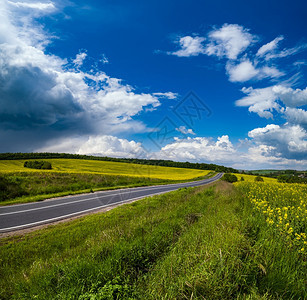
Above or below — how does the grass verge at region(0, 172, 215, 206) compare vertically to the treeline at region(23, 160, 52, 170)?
below

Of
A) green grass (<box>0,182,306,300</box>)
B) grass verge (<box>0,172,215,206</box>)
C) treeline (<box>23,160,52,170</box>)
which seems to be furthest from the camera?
treeline (<box>23,160,52,170</box>)

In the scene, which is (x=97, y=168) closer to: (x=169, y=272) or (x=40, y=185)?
(x=40, y=185)

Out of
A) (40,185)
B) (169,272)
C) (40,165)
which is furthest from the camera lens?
(40,165)

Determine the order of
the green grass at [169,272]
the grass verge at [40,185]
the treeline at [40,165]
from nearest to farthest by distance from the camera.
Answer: the green grass at [169,272], the grass verge at [40,185], the treeline at [40,165]

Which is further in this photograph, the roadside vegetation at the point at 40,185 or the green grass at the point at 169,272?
the roadside vegetation at the point at 40,185

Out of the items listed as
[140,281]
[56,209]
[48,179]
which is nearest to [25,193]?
[48,179]

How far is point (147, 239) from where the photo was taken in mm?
4133

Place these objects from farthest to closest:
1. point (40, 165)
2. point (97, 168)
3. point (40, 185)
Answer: point (97, 168) → point (40, 165) → point (40, 185)

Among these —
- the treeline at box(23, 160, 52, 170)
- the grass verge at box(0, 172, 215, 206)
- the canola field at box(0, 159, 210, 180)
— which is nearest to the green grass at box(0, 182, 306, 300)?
the grass verge at box(0, 172, 215, 206)

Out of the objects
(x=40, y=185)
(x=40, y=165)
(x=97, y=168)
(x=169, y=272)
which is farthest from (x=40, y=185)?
(x=40, y=165)

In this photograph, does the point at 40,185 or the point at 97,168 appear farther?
the point at 97,168

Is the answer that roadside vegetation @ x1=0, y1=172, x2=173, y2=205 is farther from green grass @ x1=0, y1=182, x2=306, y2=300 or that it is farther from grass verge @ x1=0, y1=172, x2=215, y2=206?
green grass @ x1=0, y1=182, x2=306, y2=300

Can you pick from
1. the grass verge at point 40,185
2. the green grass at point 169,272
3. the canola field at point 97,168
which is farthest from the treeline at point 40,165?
the green grass at point 169,272

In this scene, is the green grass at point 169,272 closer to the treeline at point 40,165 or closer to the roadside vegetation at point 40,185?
the roadside vegetation at point 40,185
